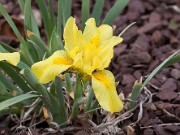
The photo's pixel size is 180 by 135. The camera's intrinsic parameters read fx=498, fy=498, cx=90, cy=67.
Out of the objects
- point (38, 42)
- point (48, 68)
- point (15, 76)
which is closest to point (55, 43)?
point (38, 42)

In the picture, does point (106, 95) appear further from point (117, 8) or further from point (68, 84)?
point (117, 8)

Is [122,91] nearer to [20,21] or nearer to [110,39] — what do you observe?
[110,39]

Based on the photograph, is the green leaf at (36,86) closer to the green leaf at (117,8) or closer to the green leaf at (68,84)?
the green leaf at (68,84)

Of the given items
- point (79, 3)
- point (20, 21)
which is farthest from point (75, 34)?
point (79, 3)

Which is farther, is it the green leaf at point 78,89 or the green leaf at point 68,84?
the green leaf at point 68,84

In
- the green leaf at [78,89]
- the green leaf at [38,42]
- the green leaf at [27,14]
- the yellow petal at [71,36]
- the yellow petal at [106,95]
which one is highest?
the green leaf at [27,14]

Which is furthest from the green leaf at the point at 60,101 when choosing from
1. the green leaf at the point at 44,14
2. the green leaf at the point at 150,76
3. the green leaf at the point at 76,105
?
the green leaf at the point at 44,14

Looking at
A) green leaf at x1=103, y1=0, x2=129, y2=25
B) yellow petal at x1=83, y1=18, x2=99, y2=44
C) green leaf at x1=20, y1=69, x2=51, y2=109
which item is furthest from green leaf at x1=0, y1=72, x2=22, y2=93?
green leaf at x1=103, y1=0, x2=129, y2=25
